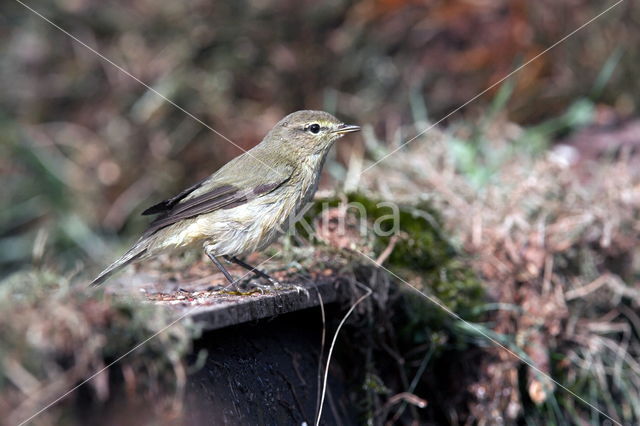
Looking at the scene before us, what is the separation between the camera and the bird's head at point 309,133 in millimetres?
3232

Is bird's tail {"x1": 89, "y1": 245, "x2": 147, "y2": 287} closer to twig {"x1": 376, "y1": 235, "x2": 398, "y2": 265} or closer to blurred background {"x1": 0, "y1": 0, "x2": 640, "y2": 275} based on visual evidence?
twig {"x1": 376, "y1": 235, "x2": 398, "y2": 265}

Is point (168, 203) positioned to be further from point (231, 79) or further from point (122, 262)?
point (231, 79)

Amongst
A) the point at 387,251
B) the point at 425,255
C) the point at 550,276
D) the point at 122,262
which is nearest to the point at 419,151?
the point at 550,276

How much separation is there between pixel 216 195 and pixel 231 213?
0.09 m

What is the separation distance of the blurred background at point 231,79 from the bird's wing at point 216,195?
10.1ft

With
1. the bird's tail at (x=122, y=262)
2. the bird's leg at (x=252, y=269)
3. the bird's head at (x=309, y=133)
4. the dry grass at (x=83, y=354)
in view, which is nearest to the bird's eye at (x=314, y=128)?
the bird's head at (x=309, y=133)

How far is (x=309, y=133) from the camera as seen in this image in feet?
10.7

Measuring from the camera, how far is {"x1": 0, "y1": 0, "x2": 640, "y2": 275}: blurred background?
6.16 meters

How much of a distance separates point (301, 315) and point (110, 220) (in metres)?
3.78

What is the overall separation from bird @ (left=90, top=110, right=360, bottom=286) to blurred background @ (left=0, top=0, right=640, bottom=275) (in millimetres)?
3007

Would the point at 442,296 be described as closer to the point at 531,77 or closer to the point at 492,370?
the point at 492,370

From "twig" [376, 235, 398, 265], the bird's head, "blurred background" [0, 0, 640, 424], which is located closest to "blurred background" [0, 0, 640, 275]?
"blurred background" [0, 0, 640, 424]

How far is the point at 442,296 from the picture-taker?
318cm

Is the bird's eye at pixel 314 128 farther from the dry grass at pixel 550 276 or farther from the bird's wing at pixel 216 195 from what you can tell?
the dry grass at pixel 550 276
